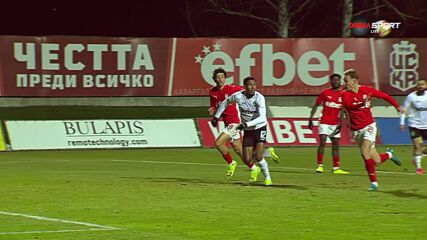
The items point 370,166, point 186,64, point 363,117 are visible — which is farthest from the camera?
point 186,64

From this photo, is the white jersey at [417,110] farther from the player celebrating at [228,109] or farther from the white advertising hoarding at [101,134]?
the white advertising hoarding at [101,134]

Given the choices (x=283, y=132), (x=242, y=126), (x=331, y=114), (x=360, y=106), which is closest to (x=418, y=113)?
(x=331, y=114)

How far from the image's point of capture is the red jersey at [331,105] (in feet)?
87.4

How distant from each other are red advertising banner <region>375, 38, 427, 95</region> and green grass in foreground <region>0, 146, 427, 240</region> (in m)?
14.8

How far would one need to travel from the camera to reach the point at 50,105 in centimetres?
4241

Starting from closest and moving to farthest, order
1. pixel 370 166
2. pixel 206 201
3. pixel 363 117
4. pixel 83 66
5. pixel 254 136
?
pixel 206 201 → pixel 370 166 → pixel 363 117 → pixel 254 136 → pixel 83 66

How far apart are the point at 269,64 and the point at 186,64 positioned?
306 cm

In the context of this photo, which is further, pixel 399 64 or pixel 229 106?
pixel 399 64

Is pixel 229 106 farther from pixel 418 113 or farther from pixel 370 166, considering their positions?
pixel 418 113

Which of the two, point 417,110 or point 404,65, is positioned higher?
point 417,110

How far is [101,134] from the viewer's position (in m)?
36.0

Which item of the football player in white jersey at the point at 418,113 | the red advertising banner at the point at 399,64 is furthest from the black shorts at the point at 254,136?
the red advertising banner at the point at 399,64

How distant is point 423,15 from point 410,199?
31.9 meters

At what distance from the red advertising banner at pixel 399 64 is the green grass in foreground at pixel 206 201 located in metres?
14.8
